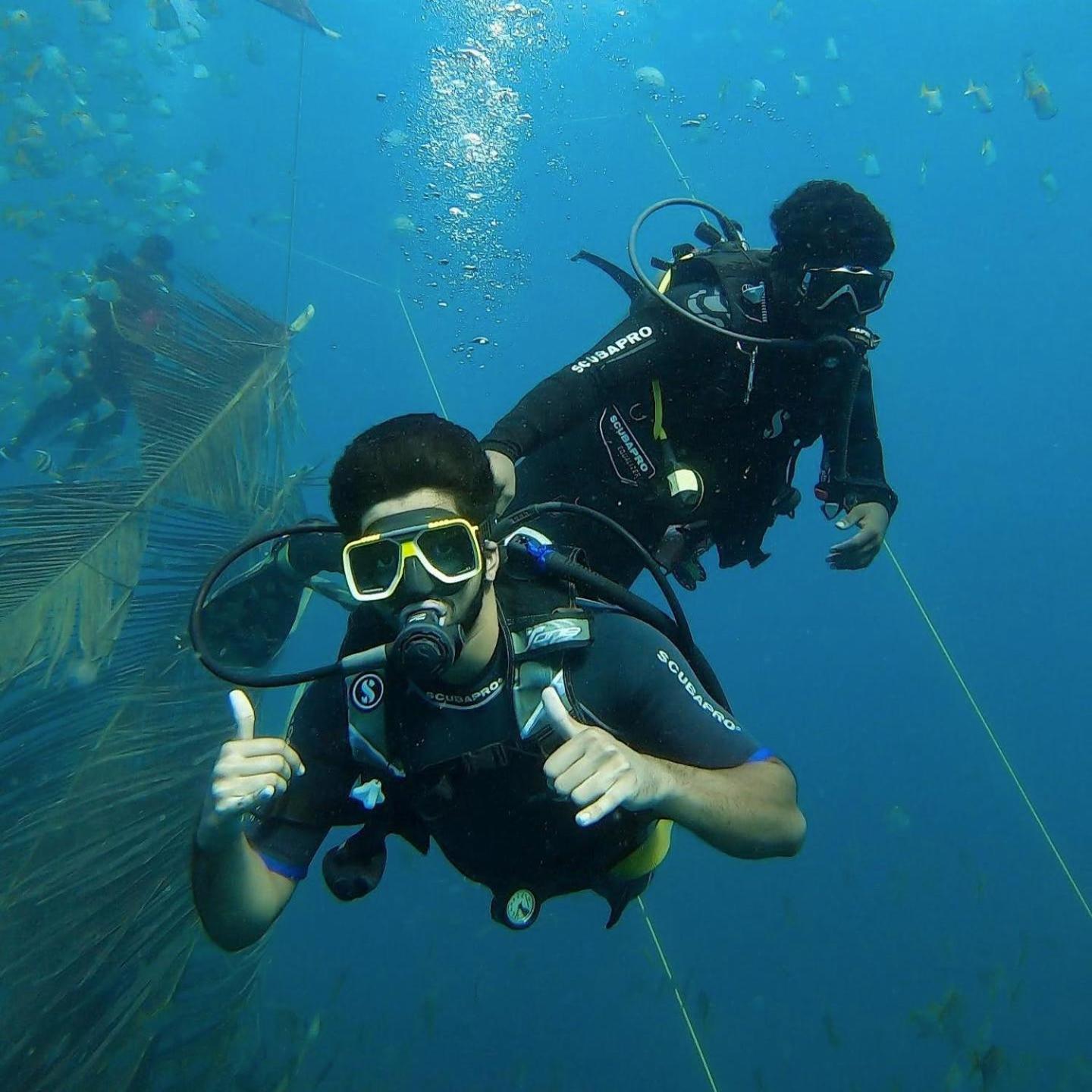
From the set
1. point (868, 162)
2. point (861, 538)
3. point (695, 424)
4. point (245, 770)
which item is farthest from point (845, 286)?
point (868, 162)

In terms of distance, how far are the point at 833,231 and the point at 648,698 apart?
2334mm

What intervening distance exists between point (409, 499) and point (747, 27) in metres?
40.7

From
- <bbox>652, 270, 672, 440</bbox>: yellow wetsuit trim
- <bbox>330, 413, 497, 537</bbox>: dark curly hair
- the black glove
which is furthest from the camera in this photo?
the black glove

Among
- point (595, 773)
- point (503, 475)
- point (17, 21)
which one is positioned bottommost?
point (17, 21)

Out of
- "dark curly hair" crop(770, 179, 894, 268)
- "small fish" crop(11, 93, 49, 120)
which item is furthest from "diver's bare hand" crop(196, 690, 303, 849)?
"small fish" crop(11, 93, 49, 120)

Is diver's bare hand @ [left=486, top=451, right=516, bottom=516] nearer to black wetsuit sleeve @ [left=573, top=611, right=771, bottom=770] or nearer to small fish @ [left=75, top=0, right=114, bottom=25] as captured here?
black wetsuit sleeve @ [left=573, top=611, right=771, bottom=770]

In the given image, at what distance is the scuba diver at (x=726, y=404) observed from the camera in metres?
3.41

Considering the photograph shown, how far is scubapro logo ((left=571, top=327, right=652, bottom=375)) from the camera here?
3521 millimetres

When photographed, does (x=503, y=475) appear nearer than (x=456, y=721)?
No

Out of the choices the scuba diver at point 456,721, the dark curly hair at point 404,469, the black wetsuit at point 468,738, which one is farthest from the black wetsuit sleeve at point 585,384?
the black wetsuit at point 468,738

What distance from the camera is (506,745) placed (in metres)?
2.31

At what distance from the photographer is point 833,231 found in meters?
3.39

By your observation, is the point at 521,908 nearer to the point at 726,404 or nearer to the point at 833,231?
the point at 726,404

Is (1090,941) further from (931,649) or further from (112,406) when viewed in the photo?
(112,406)
